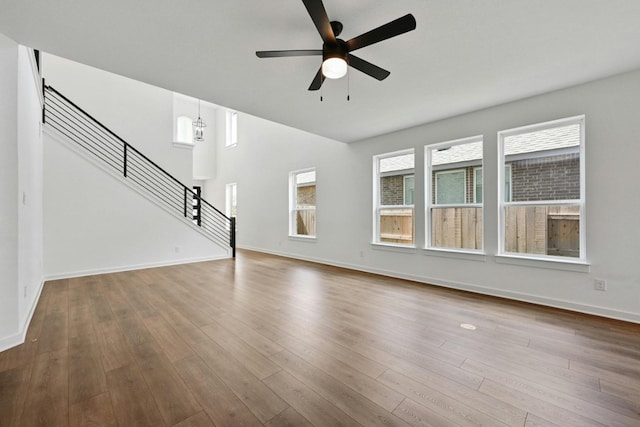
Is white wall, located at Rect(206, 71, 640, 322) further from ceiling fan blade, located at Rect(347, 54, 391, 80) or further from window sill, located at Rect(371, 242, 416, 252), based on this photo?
ceiling fan blade, located at Rect(347, 54, 391, 80)

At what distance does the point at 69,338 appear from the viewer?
8.15 feet

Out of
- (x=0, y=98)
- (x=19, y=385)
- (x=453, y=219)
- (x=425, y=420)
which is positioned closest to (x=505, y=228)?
(x=453, y=219)

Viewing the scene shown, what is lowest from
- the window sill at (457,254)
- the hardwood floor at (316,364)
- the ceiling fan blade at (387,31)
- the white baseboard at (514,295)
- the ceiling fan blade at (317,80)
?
the hardwood floor at (316,364)

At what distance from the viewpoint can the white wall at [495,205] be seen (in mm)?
2930

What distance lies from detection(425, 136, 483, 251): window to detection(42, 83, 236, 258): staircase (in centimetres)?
474

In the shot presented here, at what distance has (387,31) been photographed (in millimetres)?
1861

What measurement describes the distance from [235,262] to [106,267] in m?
2.39

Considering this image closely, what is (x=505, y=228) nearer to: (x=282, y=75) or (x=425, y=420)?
(x=425, y=420)

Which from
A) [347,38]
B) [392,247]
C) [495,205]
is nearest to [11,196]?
[347,38]

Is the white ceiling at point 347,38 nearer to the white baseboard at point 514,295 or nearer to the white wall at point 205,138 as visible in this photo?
the white baseboard at point 514,295

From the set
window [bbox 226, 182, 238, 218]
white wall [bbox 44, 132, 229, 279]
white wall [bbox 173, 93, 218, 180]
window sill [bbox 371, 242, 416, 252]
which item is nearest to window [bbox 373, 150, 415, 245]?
window sill [bbox 371, 242, 416, 252]

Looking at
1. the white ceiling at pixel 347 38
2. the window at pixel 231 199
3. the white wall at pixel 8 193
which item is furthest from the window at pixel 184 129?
the white wall at pixel 8 193

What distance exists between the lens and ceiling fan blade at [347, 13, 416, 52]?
1747 mm

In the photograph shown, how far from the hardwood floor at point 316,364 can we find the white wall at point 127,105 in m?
4.33
